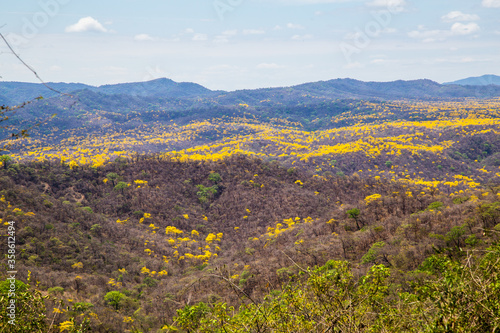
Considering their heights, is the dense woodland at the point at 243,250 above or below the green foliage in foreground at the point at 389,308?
below

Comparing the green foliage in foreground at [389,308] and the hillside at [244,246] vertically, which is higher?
the green foliage in foreground at [389,308]

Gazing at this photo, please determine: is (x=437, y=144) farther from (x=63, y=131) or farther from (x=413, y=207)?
(x=63, y=131)

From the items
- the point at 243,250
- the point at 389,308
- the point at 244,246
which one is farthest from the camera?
the point at 244,246

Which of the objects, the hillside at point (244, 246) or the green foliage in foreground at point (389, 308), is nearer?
the green foliage in foreground at point (389, 308)

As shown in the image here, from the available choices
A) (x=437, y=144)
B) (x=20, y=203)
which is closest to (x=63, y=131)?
(x=20, y=203)

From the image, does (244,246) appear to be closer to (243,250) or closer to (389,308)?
(243,250)

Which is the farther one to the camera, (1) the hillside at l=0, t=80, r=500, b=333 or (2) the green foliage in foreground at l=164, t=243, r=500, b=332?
(1) the hillside at l=0, t=80, r=500, b=333

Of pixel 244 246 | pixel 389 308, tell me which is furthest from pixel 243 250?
pixel 389 308

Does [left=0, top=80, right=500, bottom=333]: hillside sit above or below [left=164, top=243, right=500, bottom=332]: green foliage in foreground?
below

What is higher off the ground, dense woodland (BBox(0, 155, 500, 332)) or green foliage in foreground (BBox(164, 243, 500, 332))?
green foliage in foreground (BBox(164, 243, 500, 332))

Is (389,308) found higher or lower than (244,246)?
higher

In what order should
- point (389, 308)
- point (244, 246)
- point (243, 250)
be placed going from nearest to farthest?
point (389, 308)
point (243, 250)
point (244, 246)
